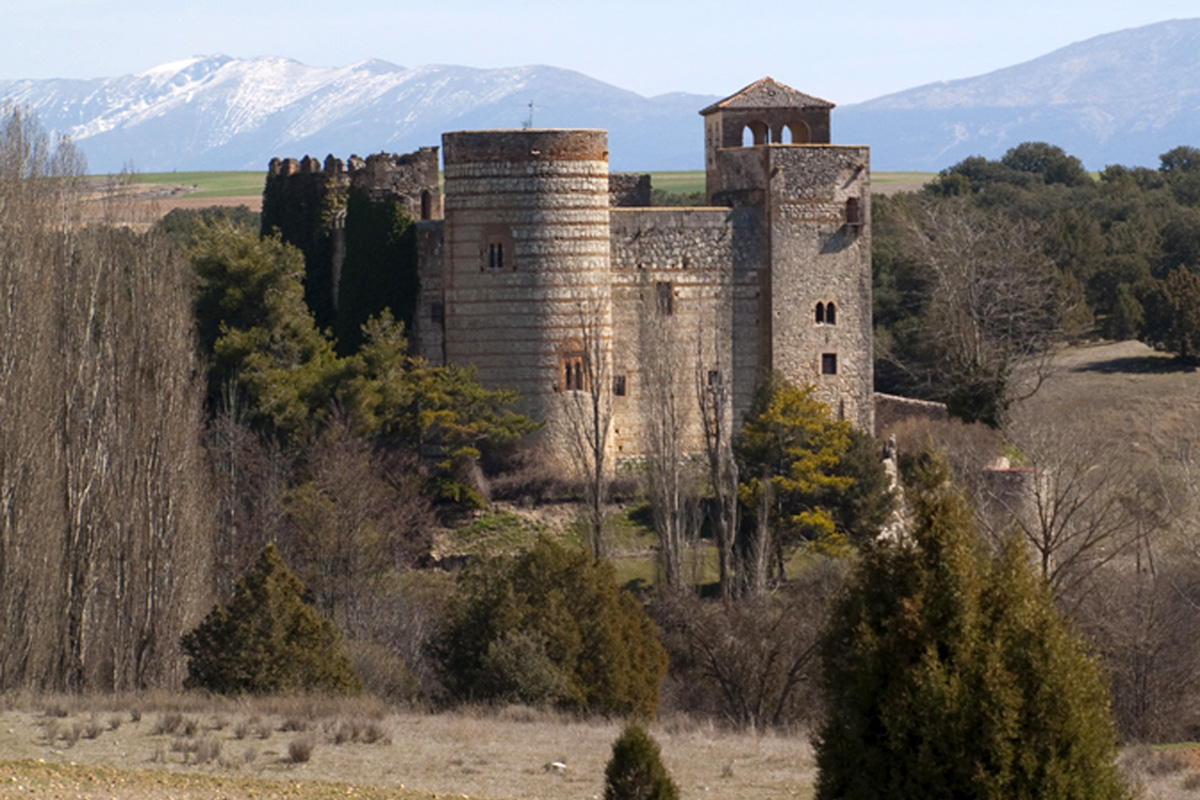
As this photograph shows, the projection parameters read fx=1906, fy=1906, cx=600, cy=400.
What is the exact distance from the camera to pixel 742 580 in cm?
3391

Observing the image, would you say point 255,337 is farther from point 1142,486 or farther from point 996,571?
point 996,571

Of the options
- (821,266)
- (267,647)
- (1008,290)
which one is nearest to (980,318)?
(1008,290)

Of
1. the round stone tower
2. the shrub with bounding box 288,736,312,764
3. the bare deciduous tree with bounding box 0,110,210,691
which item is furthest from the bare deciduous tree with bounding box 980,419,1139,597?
the shrub with bounding box 288,736,312,764

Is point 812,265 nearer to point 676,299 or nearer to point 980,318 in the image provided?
point 676,299

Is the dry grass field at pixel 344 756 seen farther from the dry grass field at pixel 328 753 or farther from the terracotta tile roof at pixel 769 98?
the terracotta tile roof at pixel 769 98

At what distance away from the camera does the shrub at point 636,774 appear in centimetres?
1510

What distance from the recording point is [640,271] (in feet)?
124

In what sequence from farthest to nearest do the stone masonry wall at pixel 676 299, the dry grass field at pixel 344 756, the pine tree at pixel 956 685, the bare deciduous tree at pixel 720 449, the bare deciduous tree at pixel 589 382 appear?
the stone masonry wall at pixel 676 299
the bare deciduous tree at pixel 589 382
the bare deciduous tree at pixel 720 449
the dry grass field at pixel 344 756
the pine tree at pixel 956 685

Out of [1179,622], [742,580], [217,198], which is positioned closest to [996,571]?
[1179,622]

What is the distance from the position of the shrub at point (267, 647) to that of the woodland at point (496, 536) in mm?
41

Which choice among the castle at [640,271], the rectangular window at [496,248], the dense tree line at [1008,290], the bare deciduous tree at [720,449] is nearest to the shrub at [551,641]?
the bare deciduous tree at [720,449]

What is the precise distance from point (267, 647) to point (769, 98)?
20922 millimetres

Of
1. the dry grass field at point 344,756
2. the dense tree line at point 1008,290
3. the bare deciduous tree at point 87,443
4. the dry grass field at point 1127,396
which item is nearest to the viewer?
the dry grass field at point 344,756

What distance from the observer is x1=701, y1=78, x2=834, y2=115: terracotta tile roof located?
1594 inches
